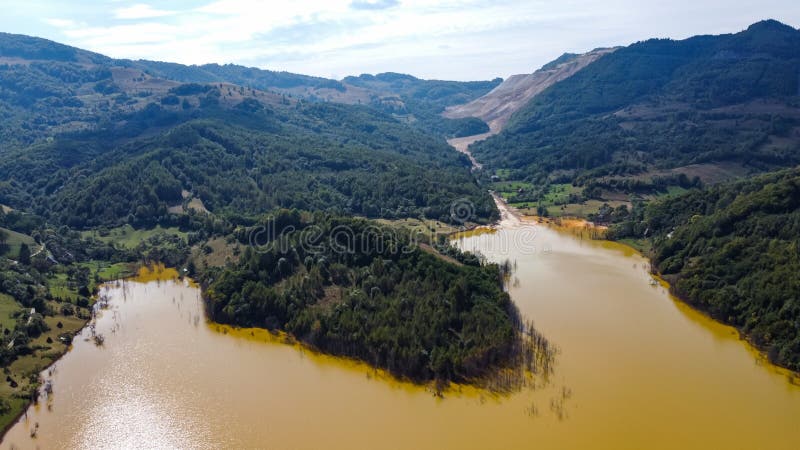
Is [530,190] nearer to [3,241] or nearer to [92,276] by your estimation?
[92,276]

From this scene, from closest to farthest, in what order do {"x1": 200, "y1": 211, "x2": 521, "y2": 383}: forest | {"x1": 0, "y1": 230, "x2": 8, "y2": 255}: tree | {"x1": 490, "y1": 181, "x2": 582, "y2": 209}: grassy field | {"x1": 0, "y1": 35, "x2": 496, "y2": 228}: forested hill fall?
1. {"x1": 200, "y1": 211, "x2": 521, "y2": 383}: forest
2. {"x1": 0, "y1": 230, "x2": 8, "y2": 255}: tree
3. {"x1": 0, "y1": 35, "x2": 496, "y2": 228}: forested hill
4. {"x1": 490, "y1": 181, "x2": 582, "y2": 209}: grassy field

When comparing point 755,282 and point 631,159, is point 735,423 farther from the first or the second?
point 631,159

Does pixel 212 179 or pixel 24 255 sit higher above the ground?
pixel 212 179

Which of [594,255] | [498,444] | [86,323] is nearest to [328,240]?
[86,323]

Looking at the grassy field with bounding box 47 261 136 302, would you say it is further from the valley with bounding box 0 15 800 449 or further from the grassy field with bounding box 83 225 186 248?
the grassy field with bounding box 83 225 186 248

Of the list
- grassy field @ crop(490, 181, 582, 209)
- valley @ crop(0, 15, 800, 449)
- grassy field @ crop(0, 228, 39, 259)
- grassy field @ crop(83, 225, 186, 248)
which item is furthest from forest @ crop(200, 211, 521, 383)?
grassy field @ crop(490, 181, 582, 209)

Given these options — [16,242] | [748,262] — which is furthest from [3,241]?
[748,262]

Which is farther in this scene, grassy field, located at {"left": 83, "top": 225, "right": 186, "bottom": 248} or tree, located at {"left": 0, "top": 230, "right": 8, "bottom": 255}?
grassy field, located at {"left": 83, "top": 225, "right": 186, "bottom": 248}
